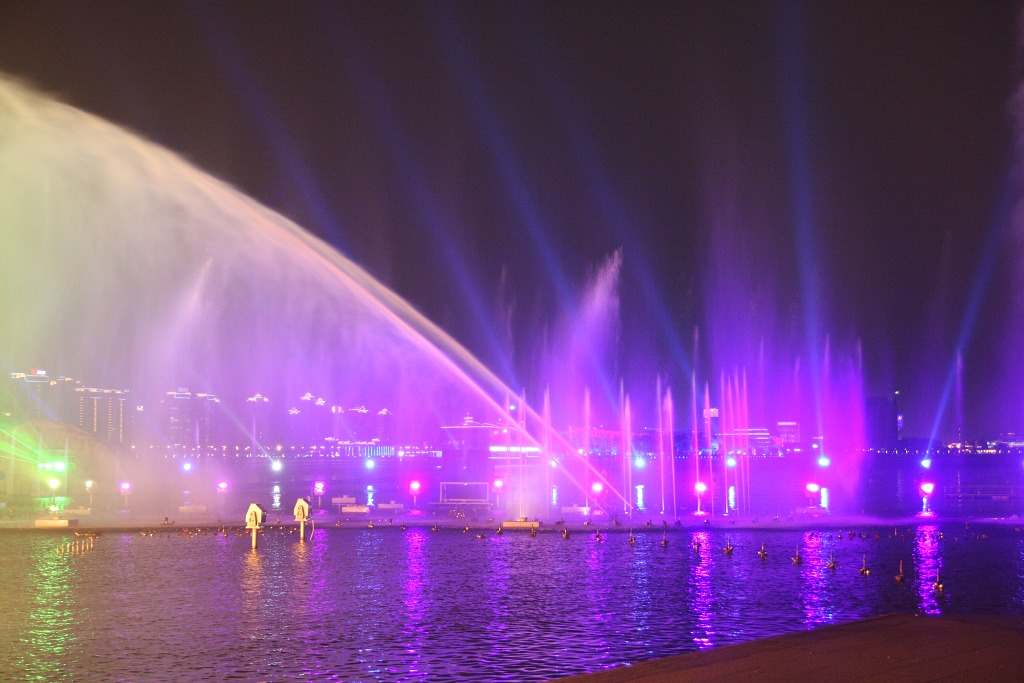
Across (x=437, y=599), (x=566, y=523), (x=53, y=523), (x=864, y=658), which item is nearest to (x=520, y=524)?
(x=566, y=523)

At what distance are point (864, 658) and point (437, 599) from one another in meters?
12.1

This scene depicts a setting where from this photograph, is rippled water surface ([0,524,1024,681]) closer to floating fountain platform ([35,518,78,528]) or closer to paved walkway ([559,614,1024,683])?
paved walkway ([559,614,1024,683])

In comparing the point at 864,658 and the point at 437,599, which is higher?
the point at 864,658

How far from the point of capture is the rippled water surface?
15867 mm

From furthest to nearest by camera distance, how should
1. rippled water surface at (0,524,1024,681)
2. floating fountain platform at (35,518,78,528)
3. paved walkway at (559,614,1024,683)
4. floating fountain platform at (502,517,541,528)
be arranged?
floating fountain platform at (35,518,78,528), floating fountain platform at (502,517,541,528), rippled water surface at (0,524,1024,681), paved walkway at (559,614,1024,683)

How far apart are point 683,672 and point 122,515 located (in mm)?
47943

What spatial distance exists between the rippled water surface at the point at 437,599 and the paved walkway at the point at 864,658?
2436 mm

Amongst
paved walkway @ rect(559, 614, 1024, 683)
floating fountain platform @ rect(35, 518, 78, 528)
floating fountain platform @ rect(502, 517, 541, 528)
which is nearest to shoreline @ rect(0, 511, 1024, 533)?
floating fountain platform @ rect(35, 518, 78, 528)

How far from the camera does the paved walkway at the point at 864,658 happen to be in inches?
469

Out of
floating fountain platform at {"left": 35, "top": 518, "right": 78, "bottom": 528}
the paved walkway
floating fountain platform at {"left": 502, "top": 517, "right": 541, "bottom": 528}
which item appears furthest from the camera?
floating fountain platform at {"left": 35, "top": 518, "right": 78, "bottom": 528}

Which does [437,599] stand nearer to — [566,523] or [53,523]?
→ [566,523]

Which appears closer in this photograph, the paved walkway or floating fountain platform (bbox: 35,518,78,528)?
the paved walkway

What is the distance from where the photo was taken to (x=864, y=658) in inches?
507

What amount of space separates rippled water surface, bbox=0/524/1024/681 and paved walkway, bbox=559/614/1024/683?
244 centimetres
